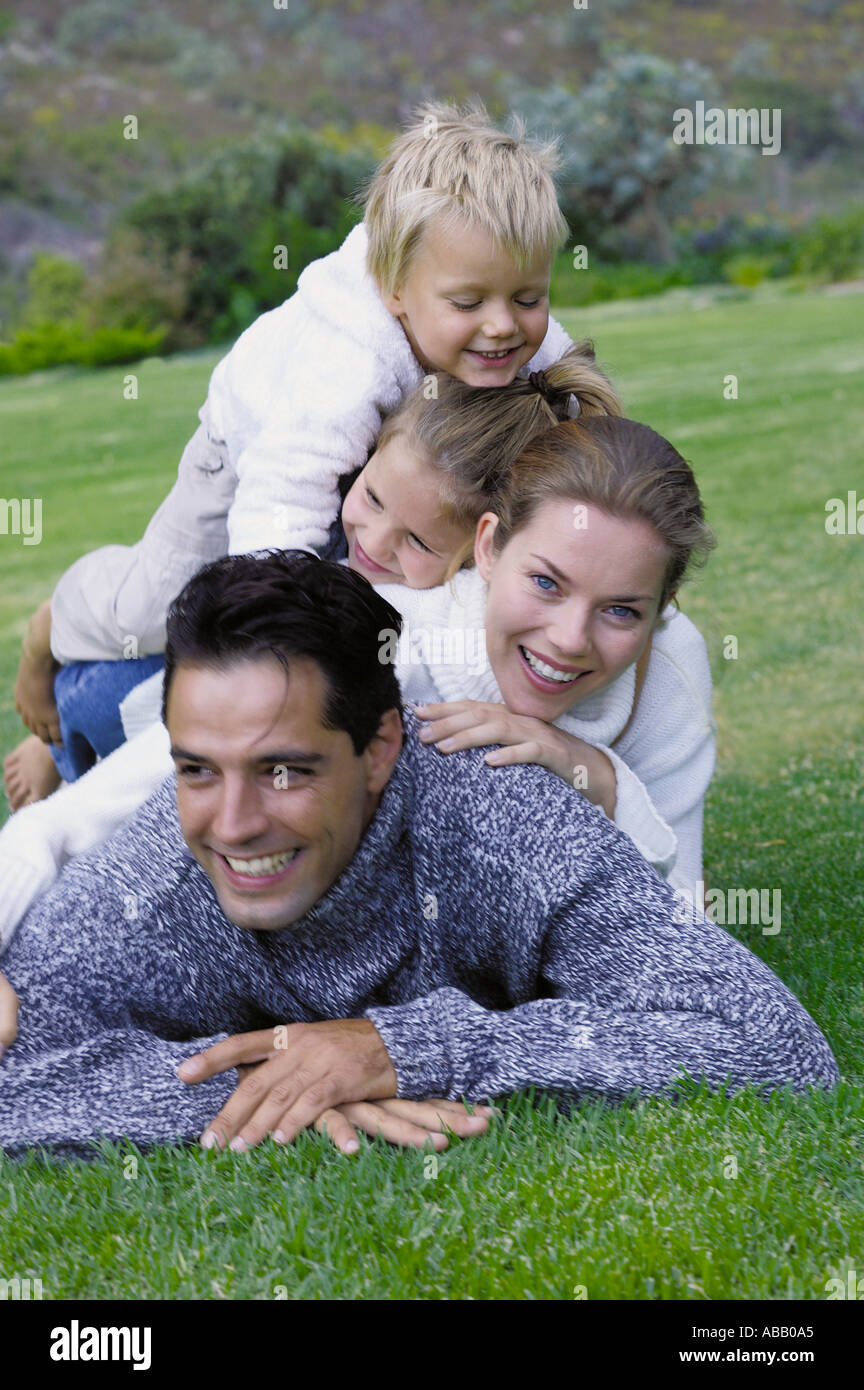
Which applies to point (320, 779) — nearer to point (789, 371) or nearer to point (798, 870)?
point (798, 870)

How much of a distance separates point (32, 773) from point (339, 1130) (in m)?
2.71

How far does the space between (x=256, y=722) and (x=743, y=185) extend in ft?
95.9

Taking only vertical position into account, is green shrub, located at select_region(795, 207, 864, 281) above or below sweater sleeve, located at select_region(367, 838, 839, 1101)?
above

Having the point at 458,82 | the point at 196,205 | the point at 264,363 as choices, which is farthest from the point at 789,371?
the point at 458,82

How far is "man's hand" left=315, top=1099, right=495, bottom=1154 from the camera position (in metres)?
2.89

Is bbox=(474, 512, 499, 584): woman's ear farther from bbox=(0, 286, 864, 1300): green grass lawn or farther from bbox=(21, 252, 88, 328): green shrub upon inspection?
bbox=(21, 252, 88, 328): green shrub

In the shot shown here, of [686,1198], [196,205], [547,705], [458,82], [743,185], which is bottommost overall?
[686,1198]

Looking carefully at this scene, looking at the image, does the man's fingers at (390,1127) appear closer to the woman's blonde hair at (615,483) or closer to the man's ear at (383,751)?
the man's ear at (383,751)

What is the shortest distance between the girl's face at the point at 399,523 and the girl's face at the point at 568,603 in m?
0.28

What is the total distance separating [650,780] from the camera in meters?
3.91

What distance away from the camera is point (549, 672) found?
3461 mm

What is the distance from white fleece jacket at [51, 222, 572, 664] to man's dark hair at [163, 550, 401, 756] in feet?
1.79

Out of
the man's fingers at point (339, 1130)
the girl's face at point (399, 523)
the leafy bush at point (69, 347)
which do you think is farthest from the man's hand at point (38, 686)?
the leafy bush at point (69, 347)

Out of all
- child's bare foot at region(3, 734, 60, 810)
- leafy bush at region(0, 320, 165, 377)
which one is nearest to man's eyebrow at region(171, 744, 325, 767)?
child's bare foot at region(3, 734, 60, 810)
